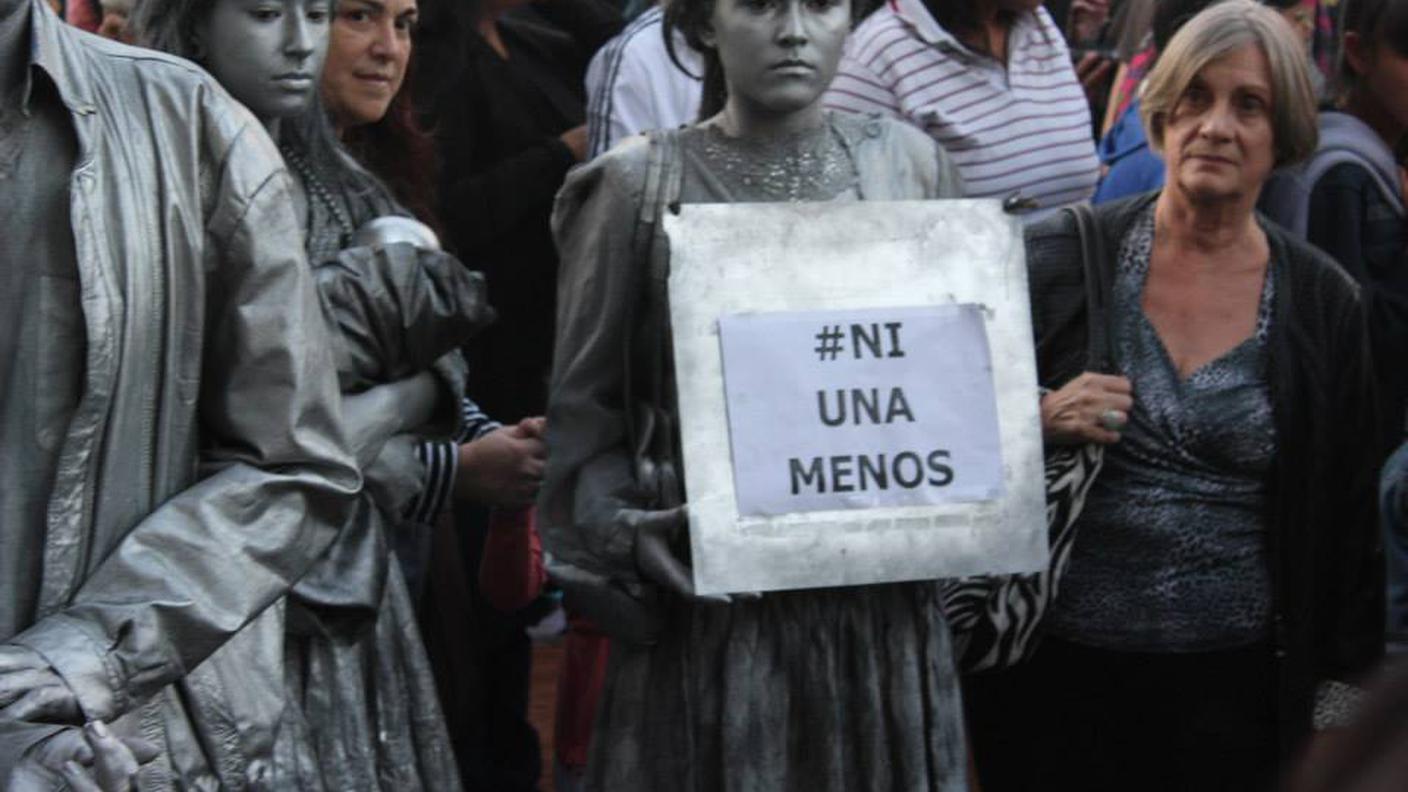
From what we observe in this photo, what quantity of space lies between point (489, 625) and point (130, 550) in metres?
3.01

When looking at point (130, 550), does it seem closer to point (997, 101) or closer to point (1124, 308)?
point (1124, 308)

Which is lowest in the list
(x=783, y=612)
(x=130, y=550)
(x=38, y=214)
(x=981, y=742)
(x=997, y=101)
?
(x=981, y=742)

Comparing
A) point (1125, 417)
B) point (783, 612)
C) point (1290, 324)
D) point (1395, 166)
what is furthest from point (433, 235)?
point (1395, 166)

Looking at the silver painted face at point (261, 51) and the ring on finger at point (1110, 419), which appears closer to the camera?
the silver painted face at point (261, 51)

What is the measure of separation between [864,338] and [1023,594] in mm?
802

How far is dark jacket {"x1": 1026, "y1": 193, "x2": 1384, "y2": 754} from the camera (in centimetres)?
468

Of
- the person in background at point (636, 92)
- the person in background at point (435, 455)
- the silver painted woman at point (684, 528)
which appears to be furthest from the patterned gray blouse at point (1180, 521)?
the person in background at point (636, 92)

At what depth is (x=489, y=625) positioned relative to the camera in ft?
18.3

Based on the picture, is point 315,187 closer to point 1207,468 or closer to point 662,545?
point 662,545

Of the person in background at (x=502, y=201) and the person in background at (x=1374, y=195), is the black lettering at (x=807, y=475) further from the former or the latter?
the person in background at (x=502, y=201)

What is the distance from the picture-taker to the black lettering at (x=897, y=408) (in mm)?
4020

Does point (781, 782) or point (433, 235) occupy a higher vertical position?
point (433, 235)

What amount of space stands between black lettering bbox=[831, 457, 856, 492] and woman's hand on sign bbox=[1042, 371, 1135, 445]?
2.39ft

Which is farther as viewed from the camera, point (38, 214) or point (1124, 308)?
point (1124, 308)
